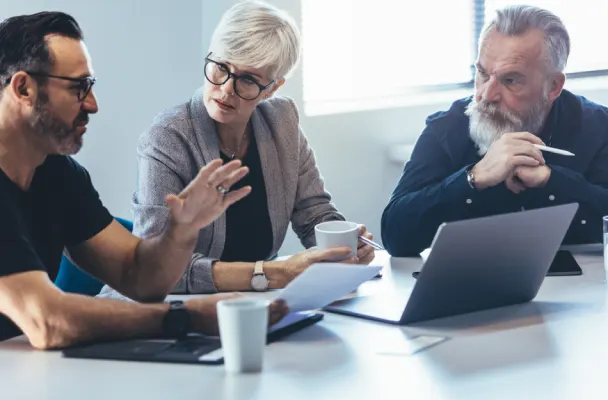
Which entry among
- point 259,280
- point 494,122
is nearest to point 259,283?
point 259,280

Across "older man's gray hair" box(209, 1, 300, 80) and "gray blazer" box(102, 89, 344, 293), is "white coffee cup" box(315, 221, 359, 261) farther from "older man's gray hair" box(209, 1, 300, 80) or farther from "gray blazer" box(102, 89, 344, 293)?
"older man's gray hair" box(209, 1, 300, 80)

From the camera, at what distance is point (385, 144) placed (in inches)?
147

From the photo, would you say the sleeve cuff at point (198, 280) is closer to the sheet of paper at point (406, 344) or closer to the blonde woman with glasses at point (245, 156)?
the blonde woman with glasses at point (245, 156)

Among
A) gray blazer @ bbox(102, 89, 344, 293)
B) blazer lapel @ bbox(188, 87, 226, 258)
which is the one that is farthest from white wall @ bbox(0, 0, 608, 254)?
blazer lapel @ bbox(188, 87, 226, 258)

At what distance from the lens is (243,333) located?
1314 millimetres

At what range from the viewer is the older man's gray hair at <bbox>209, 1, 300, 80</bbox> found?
2396mm

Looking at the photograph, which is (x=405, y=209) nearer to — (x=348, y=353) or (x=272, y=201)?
(x=272, y=201)

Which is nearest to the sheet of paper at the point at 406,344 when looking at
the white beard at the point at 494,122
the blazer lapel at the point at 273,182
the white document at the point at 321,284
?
the white document at the point at 321,284

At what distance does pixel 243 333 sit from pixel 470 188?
4.11 ft

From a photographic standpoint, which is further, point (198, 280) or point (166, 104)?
point (166, 104)

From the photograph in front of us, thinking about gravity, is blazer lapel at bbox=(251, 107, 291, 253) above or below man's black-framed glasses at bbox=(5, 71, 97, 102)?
below

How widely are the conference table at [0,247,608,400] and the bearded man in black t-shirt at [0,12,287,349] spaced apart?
0.34ft

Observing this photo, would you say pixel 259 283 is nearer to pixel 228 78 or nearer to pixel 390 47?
pixel 228 78

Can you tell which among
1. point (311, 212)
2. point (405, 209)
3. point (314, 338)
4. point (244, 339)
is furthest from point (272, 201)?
point (244, 339)
